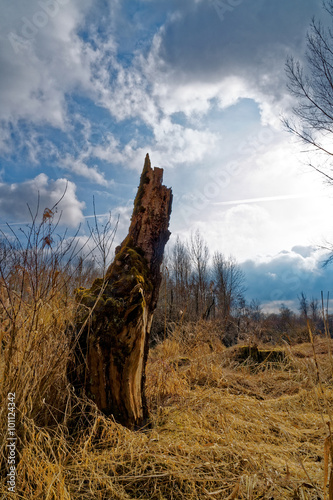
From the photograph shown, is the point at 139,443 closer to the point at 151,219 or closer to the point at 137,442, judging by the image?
the point at 137,442

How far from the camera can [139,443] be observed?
2.04 metres

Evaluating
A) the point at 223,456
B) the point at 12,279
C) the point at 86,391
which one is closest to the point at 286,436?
the point at 223,456

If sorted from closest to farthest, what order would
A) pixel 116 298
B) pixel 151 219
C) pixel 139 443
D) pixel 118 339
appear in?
pixel 139 443 < pixel 118 339 < pixel 116 298 < pixel 151 219

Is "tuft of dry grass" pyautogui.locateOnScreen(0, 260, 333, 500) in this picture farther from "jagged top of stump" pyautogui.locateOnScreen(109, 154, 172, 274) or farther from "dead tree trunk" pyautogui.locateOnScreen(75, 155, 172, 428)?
"jagged top of stump" pyautogui.locateOnScreen(109, 154, 172, 274)

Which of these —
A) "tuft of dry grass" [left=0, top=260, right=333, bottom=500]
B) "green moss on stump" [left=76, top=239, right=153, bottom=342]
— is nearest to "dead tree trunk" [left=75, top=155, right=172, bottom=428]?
"green moss on stump" [left=76, top=239, right=153, bottom=342]

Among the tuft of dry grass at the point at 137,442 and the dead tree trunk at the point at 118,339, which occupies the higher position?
the dead tree trunk at the point at 118,339

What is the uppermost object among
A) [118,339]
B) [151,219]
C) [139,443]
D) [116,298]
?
[151,219]

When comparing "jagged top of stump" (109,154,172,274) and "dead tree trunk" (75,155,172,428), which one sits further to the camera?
"jagged top of stump" (109,154,172,274)

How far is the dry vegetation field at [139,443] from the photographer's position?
1.59 m

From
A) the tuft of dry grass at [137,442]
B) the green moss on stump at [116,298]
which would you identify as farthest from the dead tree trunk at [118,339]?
the tuft of dry grass at [137,442]

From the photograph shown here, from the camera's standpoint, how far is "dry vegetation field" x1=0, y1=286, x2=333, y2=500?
1.59 m

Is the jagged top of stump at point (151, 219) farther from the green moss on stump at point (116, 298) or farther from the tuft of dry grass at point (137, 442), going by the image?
the tuft of dry grass at point (137, 442)

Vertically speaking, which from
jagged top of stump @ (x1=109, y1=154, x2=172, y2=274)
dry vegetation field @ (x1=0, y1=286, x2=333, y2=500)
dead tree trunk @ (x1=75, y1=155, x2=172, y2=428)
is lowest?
dry vegetation field @ (x1=0, y1=286, x2=333, y2=500)

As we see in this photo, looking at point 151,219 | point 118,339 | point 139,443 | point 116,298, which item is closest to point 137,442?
point 139,443
